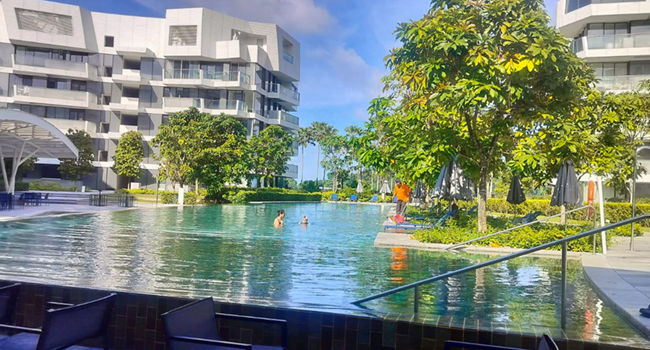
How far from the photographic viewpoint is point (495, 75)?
1327 cm

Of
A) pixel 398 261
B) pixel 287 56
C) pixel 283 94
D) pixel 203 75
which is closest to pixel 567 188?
pixel 398 261

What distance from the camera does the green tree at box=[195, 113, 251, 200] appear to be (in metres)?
39.6

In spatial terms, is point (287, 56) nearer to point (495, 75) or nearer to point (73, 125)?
point (73, 125)

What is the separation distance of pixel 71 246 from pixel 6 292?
8976mm

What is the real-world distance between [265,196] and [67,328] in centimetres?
4465

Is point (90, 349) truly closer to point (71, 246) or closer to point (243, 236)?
point (71, 246)

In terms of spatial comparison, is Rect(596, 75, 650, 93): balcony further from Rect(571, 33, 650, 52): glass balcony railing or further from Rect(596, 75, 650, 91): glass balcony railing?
Rect(571, 33, 650, 52): glass balcony railing

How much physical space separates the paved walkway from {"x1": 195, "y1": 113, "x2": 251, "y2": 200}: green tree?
30.7 meters

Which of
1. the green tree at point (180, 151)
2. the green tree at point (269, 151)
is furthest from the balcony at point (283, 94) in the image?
the green tree at point (180, 151)

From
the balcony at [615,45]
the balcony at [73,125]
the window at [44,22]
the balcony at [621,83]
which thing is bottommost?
the balcony at [73,125]

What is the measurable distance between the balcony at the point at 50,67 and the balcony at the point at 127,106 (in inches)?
A: 138

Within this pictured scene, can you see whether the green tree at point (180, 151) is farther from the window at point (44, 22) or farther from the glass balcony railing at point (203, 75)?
the window at point (44, 22)

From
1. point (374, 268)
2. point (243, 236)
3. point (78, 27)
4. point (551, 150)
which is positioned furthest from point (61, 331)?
point (78, 27)

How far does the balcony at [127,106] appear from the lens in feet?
170
